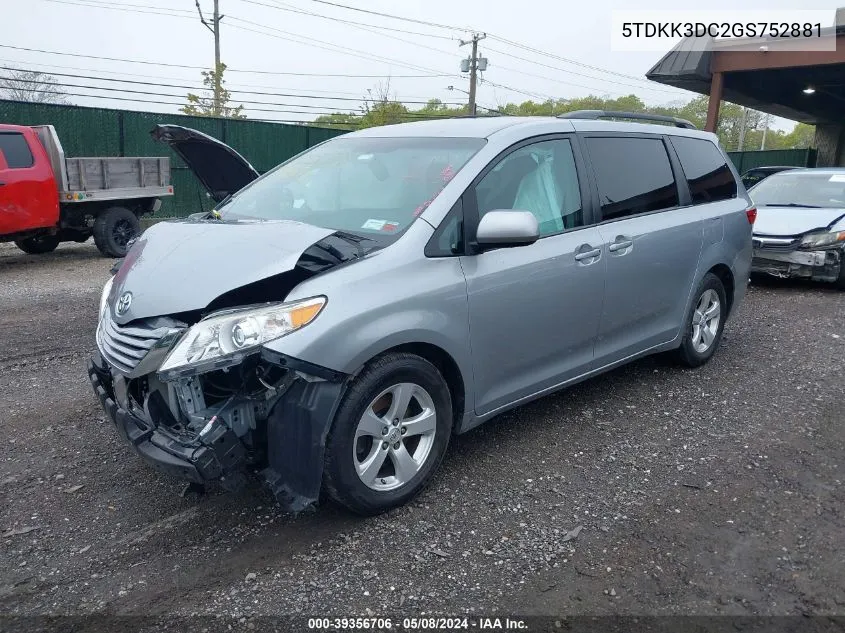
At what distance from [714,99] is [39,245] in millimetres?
15062

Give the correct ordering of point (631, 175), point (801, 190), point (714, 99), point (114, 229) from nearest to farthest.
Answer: point (631, 175) → point (801, 190) → point (114, 229) → point (714, 99)

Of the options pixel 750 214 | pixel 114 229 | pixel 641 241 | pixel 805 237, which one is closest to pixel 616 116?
pixel 641 241

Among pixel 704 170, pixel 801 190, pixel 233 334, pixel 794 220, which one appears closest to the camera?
pixel 233 334

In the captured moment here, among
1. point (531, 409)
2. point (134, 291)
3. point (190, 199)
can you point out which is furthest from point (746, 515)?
point (190, 199)

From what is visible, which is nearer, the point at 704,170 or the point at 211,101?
the point at 704,170

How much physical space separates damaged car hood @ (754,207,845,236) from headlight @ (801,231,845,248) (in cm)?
9

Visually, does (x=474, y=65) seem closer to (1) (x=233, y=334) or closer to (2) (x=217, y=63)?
(2) (x=217, y=63)

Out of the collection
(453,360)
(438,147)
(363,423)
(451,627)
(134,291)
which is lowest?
(451,627)

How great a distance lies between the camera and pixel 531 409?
451 cm

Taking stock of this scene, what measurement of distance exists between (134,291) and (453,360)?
57.9 inches

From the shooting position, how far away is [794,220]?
28.7 feet

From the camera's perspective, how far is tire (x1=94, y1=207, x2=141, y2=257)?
34.8 feet

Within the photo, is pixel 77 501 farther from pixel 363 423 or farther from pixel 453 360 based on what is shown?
pixel 453 360

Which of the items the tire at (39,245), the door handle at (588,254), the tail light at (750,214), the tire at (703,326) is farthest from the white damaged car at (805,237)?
the tire at (39,245)
